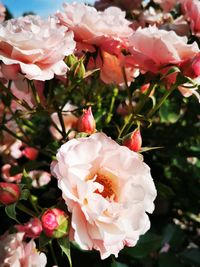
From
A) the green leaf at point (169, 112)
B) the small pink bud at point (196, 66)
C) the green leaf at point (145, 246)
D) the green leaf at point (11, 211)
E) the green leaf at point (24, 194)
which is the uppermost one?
the small pink bud at point (196, 66)

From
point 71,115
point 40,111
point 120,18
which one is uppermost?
point 120,18

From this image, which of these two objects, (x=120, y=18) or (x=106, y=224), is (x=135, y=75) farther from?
(x=106, y=224)

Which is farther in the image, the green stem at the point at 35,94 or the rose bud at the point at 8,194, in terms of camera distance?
the green stem at the point at 35,94

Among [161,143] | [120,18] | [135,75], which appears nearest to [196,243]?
[161,143]

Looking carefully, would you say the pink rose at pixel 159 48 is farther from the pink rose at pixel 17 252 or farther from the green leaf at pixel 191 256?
the green leaf at pixel 191 256

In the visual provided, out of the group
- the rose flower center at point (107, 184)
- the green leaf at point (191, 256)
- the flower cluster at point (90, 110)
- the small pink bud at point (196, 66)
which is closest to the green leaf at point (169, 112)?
the flower cluster at point (90, 110)

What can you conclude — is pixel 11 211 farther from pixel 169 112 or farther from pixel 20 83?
pixel 169 112

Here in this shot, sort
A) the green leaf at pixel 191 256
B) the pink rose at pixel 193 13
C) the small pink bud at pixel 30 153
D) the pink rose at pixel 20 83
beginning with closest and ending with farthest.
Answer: the pink rose at pixel 20 83 → the pink rose at pixel 193 13 → the green leaf at pixel 191 256 → the small pink bud at pixel 30 153
